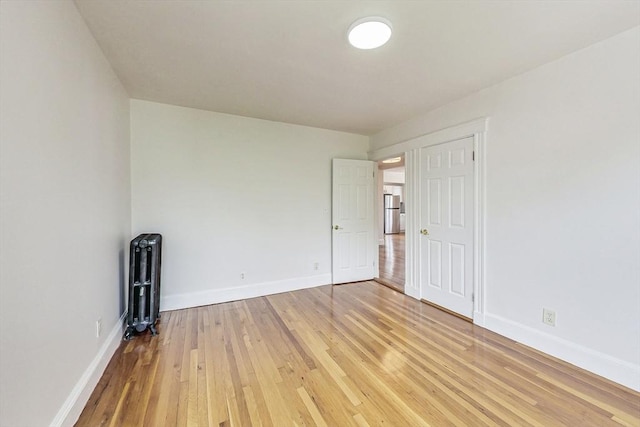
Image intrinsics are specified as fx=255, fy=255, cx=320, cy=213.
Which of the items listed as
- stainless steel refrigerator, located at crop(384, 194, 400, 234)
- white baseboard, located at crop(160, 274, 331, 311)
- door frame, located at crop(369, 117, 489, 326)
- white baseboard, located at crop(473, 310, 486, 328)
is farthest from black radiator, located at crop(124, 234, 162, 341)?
stainless steel refrigerator, located at crop(384, 194, 400, 234)

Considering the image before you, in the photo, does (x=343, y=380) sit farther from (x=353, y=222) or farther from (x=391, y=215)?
(x=391, y=215)

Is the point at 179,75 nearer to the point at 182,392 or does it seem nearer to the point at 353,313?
the point at 182,392

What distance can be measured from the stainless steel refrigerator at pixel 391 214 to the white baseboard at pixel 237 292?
7234mm

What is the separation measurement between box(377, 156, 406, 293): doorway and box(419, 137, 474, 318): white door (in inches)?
66.0

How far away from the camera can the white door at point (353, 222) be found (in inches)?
163

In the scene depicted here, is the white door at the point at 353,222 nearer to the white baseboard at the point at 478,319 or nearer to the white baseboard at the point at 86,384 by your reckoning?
the white baseboard at the point at 478,319

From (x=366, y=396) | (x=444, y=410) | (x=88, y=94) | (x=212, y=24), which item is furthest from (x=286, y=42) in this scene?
(x=444, y=410)

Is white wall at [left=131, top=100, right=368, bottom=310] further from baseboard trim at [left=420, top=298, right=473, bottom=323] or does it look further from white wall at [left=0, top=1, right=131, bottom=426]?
baseboard trim at [left=420, top=298, right=473, bottom=323]

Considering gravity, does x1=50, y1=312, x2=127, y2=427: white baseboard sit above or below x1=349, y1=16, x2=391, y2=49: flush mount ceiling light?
below

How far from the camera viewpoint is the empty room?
1.39m

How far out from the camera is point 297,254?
3.93 meters

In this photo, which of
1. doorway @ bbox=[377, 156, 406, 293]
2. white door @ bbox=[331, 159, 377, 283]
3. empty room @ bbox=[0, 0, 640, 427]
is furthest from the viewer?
doorway @ bbox=[377, 156, 406, 293]

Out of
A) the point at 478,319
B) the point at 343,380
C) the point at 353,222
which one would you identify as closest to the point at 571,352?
the point at 478,319

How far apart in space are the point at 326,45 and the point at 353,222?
109 inches
